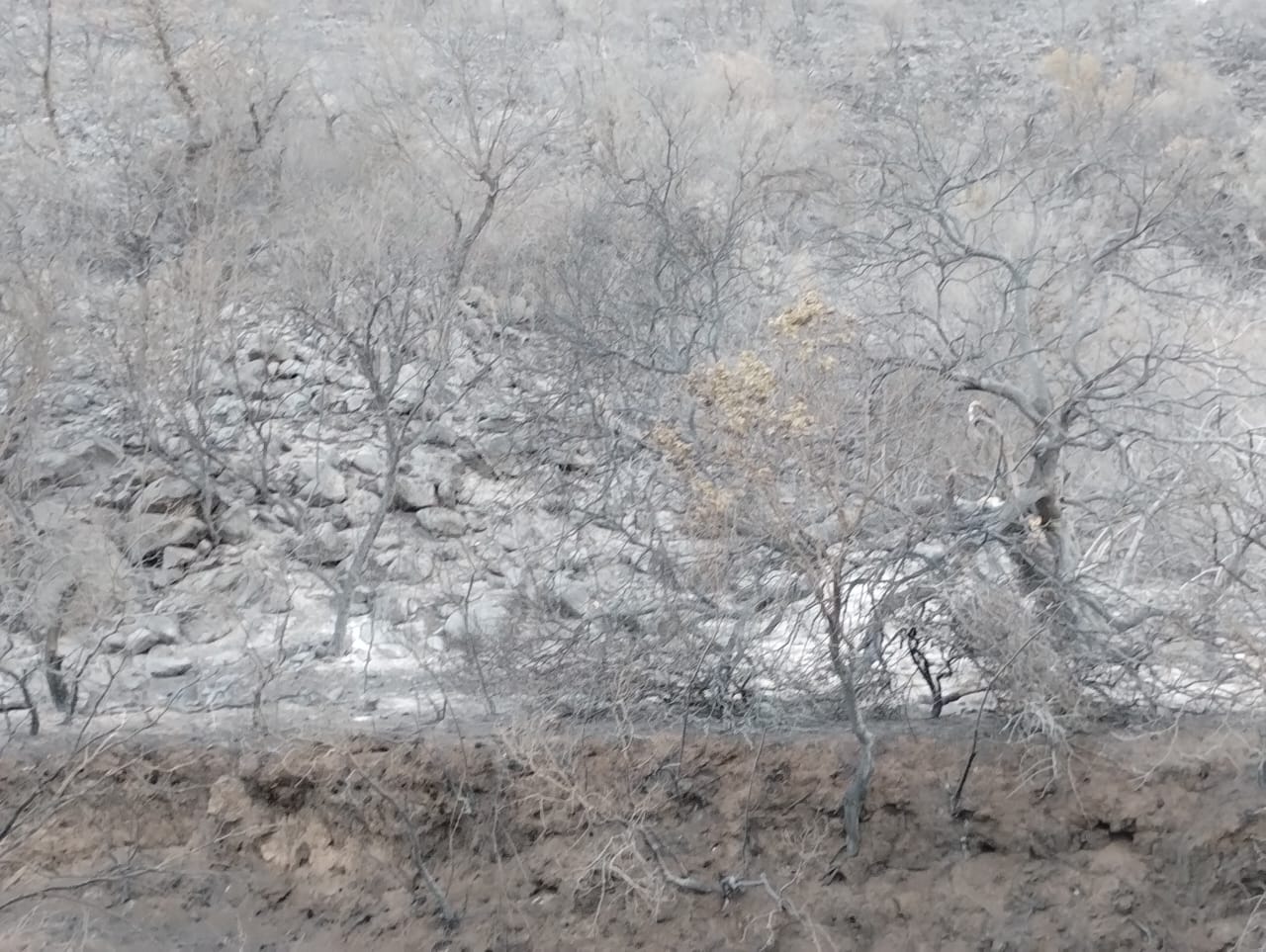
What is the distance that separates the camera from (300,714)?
8266mm

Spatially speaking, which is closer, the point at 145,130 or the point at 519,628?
the point at 519,628

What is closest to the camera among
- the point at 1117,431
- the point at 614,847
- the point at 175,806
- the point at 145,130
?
the point at 614,847

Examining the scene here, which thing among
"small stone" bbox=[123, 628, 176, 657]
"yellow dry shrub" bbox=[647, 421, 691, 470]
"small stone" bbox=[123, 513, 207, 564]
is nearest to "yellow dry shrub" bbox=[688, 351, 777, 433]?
"yellow dry shrub" bbox=[647, 421, 691, 470]

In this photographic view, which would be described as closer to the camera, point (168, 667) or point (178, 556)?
point (168, 667)

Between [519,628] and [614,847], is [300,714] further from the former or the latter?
[614,847]

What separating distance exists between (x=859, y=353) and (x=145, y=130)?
45.8 feet

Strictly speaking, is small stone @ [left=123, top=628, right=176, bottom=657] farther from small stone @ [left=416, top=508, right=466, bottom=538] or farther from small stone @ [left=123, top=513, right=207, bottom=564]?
small stone @ [left=416, top=508, right=466, bottom=538]

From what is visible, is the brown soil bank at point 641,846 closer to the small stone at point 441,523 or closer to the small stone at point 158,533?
the small stone at point 158,533

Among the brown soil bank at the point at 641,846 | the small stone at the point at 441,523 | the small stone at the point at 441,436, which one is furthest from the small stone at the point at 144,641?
the small stone at the point at 441,436

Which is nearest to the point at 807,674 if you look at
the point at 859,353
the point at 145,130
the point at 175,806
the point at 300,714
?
the point at 859,353

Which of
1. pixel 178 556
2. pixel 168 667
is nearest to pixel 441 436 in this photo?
pixel 178 556

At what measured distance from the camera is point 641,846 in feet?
22.8

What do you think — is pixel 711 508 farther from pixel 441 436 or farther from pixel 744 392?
pixel 441 436

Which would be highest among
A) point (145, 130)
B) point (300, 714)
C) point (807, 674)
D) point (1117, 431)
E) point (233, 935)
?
point (145, 130)
